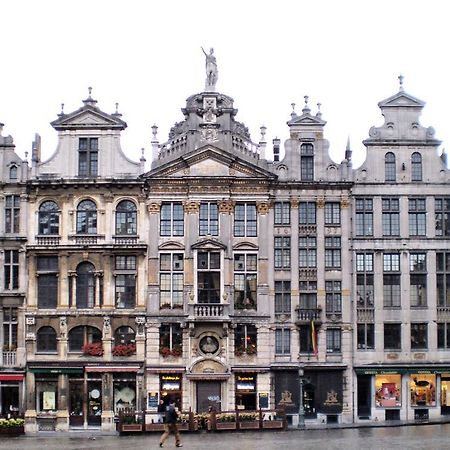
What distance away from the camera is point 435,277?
66125 millimetres

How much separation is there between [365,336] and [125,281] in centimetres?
1543

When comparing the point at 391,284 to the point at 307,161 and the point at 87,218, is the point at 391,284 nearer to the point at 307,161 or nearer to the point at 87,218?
the point at 307,161

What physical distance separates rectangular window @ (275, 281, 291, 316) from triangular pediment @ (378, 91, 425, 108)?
515 inches

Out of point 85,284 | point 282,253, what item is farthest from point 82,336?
point 282,253

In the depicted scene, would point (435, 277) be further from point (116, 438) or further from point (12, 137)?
point (12, 137)

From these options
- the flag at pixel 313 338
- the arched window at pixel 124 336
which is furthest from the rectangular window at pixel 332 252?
the arched window at pixel 124 336

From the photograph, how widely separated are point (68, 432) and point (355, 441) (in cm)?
2154

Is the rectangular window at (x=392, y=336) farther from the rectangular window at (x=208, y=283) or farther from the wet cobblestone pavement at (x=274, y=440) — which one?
the rectangular window at (x=208, y=283)

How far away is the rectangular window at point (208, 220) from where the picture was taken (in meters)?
65.9

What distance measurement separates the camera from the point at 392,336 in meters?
65.8

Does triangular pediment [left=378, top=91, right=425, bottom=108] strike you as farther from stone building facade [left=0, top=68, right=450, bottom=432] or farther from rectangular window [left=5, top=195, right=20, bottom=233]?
rectangular window [left=5, top=195, right=20, bottom=233]

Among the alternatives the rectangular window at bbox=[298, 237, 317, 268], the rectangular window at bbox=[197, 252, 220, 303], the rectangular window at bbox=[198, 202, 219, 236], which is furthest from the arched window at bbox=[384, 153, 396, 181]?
the rectangular window at bbox=[197, 252, 220, 303]

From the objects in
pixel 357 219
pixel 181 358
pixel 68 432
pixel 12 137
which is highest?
pixel 12 137

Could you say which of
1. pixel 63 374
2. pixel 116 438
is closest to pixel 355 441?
pixel 116 438
